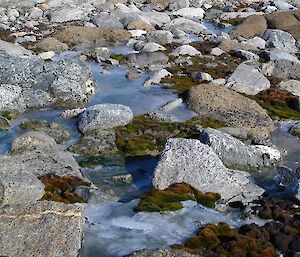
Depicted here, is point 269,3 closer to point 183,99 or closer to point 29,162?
point 183,99

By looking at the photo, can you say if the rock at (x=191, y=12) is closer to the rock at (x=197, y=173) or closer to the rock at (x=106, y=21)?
the rock at (x=106, y=21)

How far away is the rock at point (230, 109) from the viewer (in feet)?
89.0

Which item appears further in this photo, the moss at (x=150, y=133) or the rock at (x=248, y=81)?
the rock at (x=248, y=81)

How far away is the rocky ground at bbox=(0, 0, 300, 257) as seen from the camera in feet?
53.5

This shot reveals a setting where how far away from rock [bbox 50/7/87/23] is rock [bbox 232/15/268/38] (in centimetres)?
1585

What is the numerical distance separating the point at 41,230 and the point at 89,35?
3267 cm

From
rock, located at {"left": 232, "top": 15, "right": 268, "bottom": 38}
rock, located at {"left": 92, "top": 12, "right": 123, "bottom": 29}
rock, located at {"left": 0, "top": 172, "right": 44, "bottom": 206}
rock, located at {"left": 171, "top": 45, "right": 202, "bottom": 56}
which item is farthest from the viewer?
rock, located at {"left": 92, "top": 12, "right": 123, "bottom": 29}

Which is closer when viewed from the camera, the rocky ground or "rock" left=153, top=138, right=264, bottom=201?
the rocky ground

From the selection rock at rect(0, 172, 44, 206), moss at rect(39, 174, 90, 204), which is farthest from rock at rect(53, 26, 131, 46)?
rock at rect(0, 172, 44, 206)

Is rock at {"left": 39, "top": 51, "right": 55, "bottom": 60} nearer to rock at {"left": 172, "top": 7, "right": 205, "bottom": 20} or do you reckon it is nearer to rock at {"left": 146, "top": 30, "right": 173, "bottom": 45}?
rock at {"left": 146, "top": 30, "right": 173, "bottom": 45}

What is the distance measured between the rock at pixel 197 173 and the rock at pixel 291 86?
13.9 metres

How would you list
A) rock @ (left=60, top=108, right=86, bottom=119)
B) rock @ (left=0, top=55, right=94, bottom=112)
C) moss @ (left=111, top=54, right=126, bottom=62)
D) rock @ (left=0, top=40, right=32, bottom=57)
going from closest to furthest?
rock @ (left=60, top=108, right=86, bottom=119) → rock @ (left=0, top=55, right=94, bottom=112) → rock @ (left=0, top=40, right=32, bottom=57) → moss @ (left=111, top=54, right=126, bottom=62)

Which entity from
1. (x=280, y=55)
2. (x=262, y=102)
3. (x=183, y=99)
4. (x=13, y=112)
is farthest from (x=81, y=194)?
(x=280, y=55)

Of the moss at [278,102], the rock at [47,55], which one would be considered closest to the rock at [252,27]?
the moss at [278,102]
